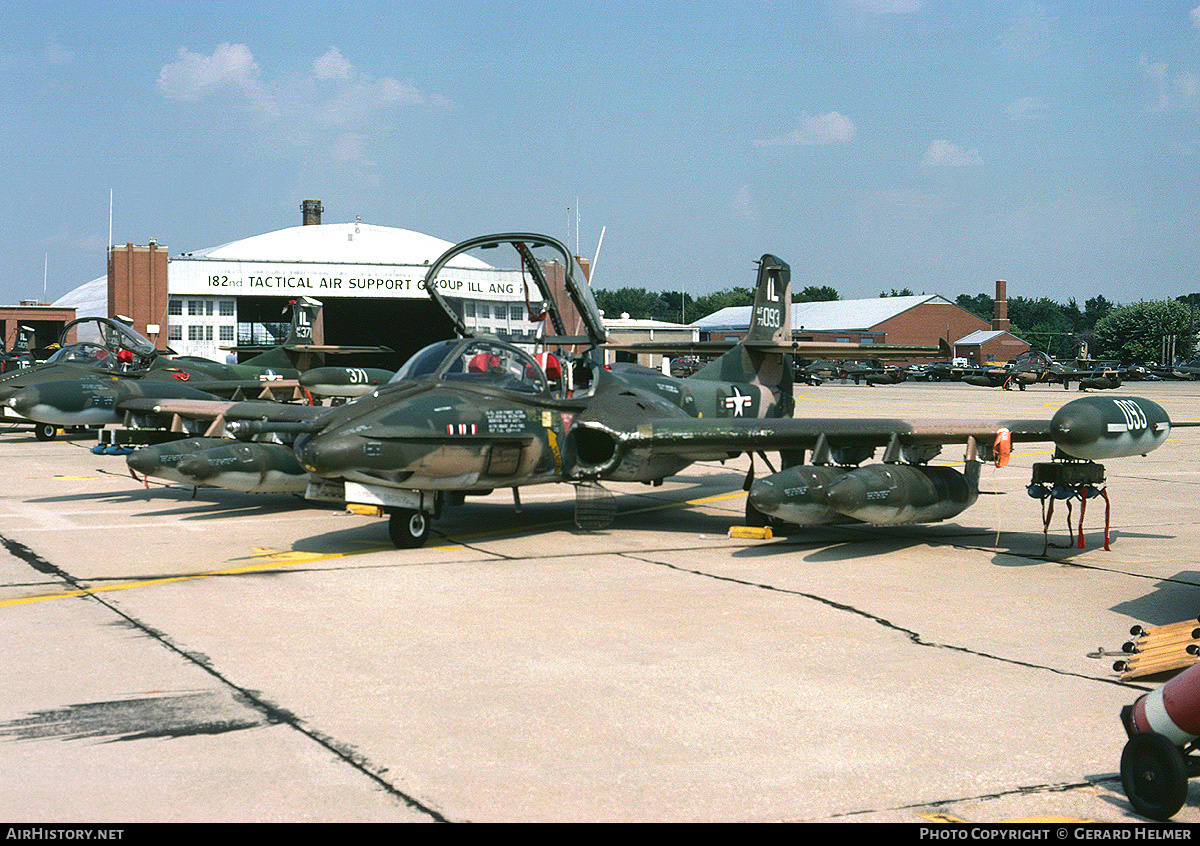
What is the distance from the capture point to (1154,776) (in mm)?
4711

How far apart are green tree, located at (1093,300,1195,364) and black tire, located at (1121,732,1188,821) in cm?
9526

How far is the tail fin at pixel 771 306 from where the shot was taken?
17125 millimetres

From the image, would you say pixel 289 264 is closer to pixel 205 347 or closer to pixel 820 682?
pixel 205 347

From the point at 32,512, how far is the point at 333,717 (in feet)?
34.3

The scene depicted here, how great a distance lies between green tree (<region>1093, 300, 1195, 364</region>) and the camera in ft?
299

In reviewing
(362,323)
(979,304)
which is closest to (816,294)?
(979,304)

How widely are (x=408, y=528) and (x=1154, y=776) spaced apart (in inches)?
338

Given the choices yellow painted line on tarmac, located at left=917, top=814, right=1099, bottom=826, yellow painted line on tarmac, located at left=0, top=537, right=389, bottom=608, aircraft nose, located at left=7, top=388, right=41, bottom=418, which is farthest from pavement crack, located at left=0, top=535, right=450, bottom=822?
aircraft nose, located at left=7, top=388, right=41, bottom=418

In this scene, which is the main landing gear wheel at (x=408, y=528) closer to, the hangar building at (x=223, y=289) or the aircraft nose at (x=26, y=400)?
the aircraft nose at (x=26, y=400)

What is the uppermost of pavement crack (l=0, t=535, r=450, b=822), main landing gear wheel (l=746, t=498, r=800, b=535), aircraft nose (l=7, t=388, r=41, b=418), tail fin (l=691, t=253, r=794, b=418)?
tail fin (l=691, t=253, r=794, b=418)

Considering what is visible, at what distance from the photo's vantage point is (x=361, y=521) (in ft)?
46.6

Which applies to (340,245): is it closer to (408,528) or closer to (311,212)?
(311,212)

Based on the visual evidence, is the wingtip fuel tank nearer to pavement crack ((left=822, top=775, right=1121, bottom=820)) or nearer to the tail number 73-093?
the tail number 73-093

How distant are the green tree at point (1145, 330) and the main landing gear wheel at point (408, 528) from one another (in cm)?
9087
